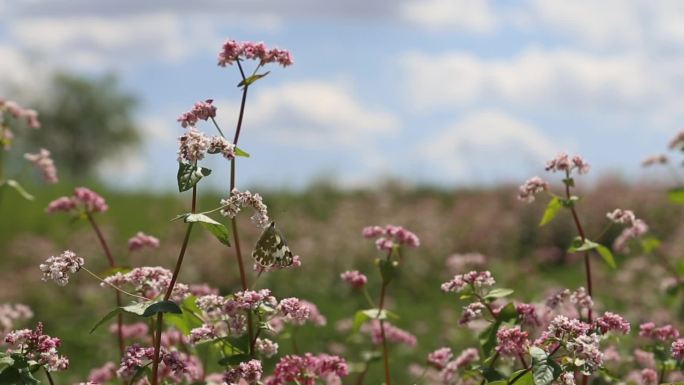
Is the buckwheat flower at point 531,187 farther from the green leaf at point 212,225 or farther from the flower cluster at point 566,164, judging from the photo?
the green leaf at point 212,225

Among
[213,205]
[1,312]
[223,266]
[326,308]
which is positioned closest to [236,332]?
Result: [1,312]

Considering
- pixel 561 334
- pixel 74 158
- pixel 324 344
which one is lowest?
pixel 324 344

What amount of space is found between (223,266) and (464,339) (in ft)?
15.8

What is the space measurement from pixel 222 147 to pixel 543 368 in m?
1.17

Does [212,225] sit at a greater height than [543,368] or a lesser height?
greater

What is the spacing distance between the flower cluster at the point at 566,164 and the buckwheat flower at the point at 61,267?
190 centimetres

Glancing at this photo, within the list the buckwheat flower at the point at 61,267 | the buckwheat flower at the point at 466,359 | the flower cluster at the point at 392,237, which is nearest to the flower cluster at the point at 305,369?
the buckwheat flower at the point at 466,359

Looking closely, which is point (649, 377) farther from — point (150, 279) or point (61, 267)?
point (61, 267)

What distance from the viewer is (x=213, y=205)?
65.7 feet

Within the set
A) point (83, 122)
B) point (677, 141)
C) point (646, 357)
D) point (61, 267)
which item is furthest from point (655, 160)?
point (83, 122)

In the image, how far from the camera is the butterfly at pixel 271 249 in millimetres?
2865

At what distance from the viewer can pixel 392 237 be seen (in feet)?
13.2

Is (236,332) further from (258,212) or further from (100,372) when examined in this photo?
(100,372)

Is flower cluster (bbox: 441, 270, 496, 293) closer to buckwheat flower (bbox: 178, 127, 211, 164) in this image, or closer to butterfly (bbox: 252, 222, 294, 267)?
butterfly (bbox: 252, 222, 294, 267)
